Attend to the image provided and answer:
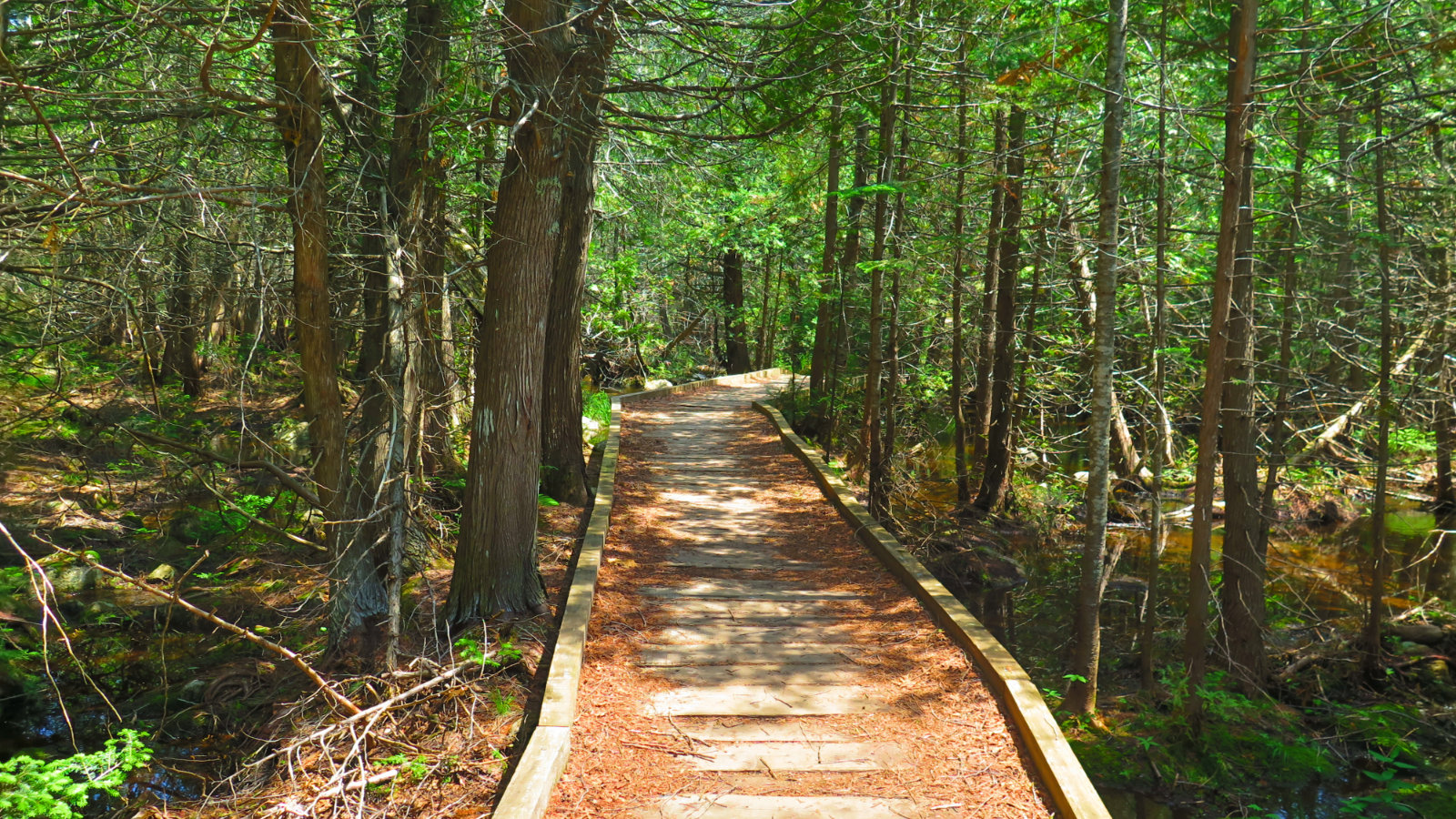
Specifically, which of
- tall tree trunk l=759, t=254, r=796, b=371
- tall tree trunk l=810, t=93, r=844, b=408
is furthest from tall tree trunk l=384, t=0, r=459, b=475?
tall tree trunk l=759, t=254, r=796, b=371

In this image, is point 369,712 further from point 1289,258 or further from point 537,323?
point 1289,258

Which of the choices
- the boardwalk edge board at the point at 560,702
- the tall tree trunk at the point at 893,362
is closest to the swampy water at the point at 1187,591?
the tall tree trunk at the point at 893,362

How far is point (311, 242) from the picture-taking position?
6113mm

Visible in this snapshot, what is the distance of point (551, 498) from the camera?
454 inches

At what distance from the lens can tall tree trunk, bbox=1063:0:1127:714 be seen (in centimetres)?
659

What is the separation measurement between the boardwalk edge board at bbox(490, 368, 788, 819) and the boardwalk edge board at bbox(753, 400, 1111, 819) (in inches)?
111

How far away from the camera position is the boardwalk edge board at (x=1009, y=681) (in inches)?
188

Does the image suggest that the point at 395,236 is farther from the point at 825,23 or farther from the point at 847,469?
the point at 847,469

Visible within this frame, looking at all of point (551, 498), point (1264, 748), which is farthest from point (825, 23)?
point (1264, 748)

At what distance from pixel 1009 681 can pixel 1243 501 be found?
15.6ft

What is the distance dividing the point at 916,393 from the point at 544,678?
14.3 m

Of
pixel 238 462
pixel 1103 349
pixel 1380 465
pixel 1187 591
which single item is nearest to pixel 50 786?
pixel 238 462

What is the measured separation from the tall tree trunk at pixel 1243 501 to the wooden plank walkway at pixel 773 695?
3.84m

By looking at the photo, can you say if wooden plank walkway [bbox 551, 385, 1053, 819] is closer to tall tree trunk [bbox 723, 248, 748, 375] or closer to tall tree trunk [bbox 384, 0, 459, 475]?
tall tree trunk [bbox 384, 0, 459, 475]
